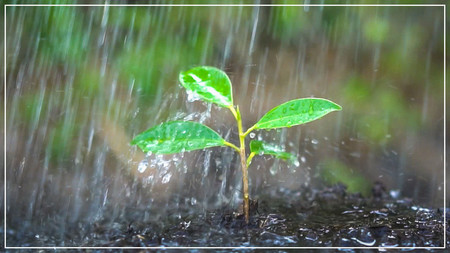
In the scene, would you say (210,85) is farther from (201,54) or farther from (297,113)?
(201,54)

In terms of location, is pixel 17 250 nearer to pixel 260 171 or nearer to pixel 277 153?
pixel 277 153

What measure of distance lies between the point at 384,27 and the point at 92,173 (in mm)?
902

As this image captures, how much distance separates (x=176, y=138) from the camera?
1.79ft

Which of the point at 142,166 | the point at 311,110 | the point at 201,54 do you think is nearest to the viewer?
the point at 311,110

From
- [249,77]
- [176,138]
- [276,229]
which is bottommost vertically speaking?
[276,229]

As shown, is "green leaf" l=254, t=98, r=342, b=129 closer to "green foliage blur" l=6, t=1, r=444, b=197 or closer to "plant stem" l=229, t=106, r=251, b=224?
"plant stem" l=229, t=106, r=251, b=224

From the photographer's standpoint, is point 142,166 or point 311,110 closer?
point 311,110

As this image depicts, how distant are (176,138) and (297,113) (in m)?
0.15

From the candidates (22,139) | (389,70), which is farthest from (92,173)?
(389,70)

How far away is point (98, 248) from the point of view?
1.76 ft

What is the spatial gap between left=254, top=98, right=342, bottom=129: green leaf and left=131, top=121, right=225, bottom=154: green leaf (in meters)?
0.06

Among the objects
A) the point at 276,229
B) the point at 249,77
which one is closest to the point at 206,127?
the point at 276,229

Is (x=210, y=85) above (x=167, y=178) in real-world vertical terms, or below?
above

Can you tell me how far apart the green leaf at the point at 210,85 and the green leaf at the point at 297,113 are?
0.05m
